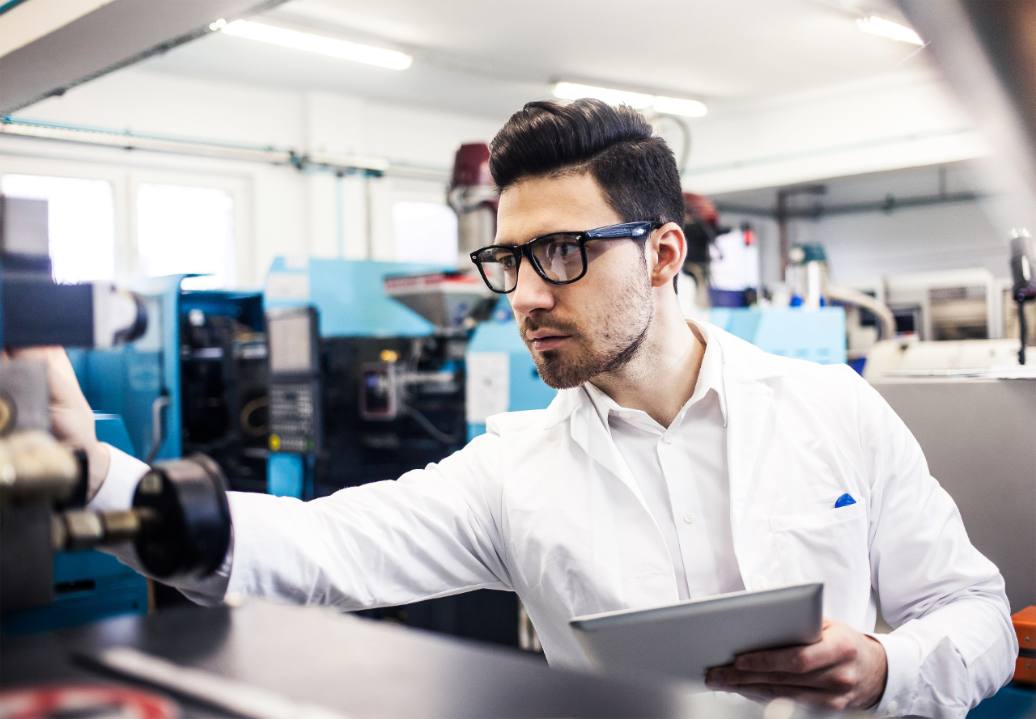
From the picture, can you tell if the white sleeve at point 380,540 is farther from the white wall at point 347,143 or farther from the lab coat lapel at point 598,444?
the white wall at point 347,143

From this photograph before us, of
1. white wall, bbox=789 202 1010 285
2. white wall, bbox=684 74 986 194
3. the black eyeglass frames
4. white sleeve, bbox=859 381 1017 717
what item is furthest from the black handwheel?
white wall, bbox=789 202 1010 285

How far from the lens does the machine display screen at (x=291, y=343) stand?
11.2 feet

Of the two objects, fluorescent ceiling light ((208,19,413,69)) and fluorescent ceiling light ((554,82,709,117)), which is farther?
fluorescent ceiling light ((554,82,709,117))

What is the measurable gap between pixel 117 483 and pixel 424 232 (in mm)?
7179

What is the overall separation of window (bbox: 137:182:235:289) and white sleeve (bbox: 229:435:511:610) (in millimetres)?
4697

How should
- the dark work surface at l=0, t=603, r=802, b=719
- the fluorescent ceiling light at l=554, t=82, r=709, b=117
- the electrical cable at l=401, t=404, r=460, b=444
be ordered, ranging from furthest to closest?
1. the fluorescent ceiling light at l=554, t=82, r=709, b=117
2. the electrical cable at l=401, t=404, r=460, b=444
3. the dark work surface at l=0, t=603, r=802, b=719

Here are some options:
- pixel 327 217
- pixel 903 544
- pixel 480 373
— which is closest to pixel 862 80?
pixel 327 217

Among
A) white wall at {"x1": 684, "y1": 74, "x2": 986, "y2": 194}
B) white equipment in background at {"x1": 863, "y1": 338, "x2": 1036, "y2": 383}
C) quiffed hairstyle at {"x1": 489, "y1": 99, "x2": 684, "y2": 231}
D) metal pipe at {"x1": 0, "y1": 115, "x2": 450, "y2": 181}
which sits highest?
white wall at {"x1": 684, "y1": 74, "x2": 986, "y2": 194}

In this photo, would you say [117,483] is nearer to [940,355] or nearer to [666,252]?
[666,252]

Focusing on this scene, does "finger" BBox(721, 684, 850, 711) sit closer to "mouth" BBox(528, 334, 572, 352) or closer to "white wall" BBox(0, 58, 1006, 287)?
"mouth" BBox(528, 334, 572, 352)

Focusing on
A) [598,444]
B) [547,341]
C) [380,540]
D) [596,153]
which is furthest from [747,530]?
[596,153]

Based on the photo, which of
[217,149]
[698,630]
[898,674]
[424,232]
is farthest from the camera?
[424,232]

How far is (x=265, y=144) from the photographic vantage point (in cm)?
680

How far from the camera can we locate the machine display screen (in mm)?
3428
